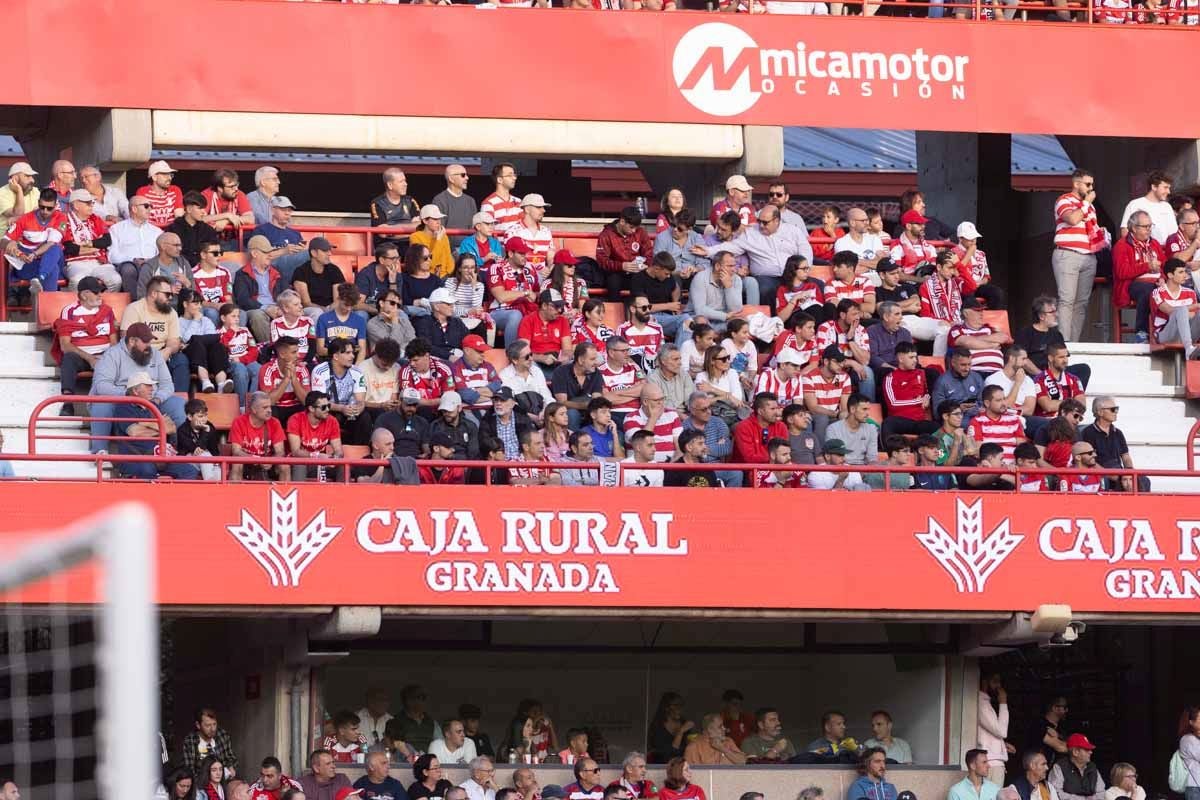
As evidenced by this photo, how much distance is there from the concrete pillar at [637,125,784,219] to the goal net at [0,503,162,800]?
758 cm

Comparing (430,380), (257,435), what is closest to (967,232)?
(430,380)

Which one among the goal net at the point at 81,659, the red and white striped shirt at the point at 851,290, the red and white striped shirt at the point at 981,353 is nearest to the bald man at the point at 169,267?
the goal net at the point at 81,659

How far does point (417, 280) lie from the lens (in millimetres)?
19125

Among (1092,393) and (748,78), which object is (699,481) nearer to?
(1092,393)

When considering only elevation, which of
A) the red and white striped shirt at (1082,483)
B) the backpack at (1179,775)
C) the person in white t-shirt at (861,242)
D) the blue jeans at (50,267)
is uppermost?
the person in white t-shirt at (861,242)

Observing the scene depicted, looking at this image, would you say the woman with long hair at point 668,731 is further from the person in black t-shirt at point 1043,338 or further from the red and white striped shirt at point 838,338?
the person in black t-shirt at point 1043,338

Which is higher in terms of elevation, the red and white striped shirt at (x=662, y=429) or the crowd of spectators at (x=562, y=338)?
the crowd of spectators at (x=562, y=338)

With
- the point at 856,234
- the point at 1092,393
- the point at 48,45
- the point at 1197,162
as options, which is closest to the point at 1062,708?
the point at 1092,393

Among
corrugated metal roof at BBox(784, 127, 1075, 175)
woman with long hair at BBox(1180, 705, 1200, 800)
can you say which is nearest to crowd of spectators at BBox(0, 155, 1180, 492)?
woman with long hair at BBox(1180, 705, 1200, 800)

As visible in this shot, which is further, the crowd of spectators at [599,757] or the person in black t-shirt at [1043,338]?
the person in black t-shirt at [1043,338]

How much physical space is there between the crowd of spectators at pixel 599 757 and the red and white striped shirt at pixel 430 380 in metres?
2.42

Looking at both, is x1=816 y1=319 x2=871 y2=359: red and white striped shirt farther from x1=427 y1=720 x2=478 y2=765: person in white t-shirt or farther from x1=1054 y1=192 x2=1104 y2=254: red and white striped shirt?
x1=427 y1=720 x2=478 y2=765: person in white t-shirt

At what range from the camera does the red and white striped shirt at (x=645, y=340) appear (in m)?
19.1

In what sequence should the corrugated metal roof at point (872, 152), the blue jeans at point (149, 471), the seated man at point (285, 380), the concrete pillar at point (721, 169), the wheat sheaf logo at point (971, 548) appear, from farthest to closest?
the corrugated metal roof at point (872, 152)
the concrete pillar at point (721, 169)
the wheat sheaf logo at point (971, 548)
the seated man at point (285, 380)
the blue jeans at point (149, 471)
